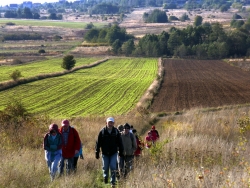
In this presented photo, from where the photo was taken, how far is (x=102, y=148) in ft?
26.6

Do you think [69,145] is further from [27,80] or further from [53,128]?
[27,80]

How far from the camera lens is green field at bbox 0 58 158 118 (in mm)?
32031

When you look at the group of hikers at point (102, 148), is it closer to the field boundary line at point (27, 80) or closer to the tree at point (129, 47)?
the field boundary line at point (27, 80)

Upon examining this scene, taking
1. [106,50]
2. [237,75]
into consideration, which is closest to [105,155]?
[237,75]

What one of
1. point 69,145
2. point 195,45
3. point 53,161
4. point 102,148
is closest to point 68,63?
point 195,45

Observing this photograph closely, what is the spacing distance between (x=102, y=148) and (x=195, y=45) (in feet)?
265

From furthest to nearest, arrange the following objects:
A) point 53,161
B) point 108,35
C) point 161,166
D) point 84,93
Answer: point 108,35 < point 84,93 < point 53,161 < point 161,166

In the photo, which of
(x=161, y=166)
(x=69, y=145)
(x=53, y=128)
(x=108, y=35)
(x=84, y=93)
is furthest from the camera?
(x=108, y=35)

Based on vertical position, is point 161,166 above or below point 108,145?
below

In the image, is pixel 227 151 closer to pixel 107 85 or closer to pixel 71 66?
pixel 107 85

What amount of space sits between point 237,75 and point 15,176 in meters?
50.6

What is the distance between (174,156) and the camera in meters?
8.86

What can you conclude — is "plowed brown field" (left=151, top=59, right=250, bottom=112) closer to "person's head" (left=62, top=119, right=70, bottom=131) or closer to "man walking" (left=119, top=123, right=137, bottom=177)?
"man walking" (left=119, top=123, right=137, bottom=177)

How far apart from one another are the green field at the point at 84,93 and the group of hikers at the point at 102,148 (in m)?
20.9
